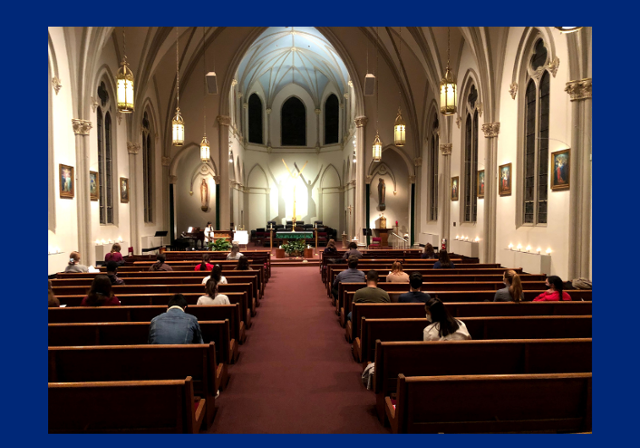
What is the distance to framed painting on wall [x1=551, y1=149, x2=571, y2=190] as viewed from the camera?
8.91 metres

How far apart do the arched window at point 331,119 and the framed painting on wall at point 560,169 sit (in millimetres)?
21156

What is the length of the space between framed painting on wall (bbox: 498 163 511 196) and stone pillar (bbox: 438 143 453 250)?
439 cm

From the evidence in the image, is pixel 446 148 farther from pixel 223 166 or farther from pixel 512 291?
pixel 512 291

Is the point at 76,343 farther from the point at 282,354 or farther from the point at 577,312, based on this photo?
the point at 577,312

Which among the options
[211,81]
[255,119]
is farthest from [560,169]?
[255,119]

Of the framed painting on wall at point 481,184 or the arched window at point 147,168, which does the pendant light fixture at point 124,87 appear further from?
the framed painting on wall at point 481,184

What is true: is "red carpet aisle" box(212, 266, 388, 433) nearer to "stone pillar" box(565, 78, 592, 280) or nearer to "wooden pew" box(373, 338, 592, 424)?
"wooden pew" box(373, 338, 592, 424)

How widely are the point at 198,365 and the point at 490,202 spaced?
11359 millimetres

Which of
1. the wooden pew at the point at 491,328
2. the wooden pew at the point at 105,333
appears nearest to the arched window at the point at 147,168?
the wooden pew at the point at 105,333

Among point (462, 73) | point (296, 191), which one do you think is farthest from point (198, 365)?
point (296, 191)

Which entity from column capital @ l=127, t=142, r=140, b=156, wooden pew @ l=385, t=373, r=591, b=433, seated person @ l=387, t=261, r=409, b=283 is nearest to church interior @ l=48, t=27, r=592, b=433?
wooden pew @ l=385, t=373, r=591, b=433

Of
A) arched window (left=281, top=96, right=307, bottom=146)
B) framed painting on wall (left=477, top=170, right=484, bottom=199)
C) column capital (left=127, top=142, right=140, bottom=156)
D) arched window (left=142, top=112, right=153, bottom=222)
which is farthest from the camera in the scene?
arched window (left=281, top=96, right=307, bottom=146)

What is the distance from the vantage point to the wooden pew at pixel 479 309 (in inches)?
195

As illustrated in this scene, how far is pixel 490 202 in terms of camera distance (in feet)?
41.6
